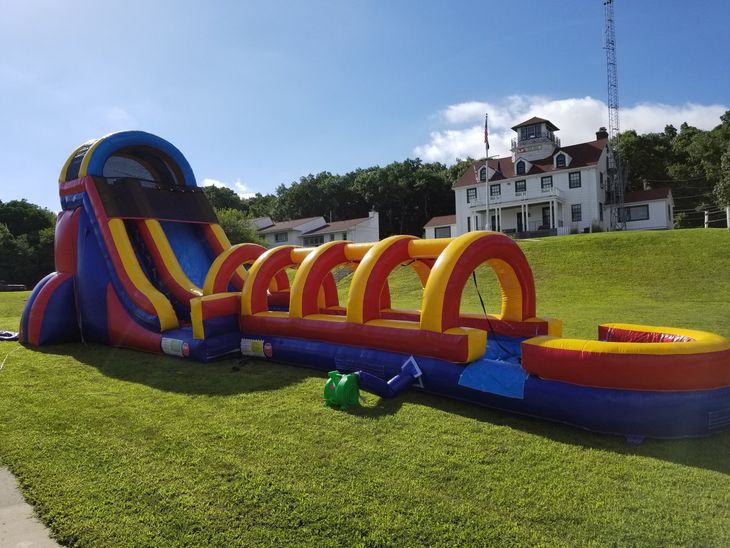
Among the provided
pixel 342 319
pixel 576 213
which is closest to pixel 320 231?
pixel 576 213

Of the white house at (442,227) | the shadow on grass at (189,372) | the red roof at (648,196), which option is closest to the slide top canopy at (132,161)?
the shadow on grass at (189,372)

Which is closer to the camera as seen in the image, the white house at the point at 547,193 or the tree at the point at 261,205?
the white house at the point at 547,193

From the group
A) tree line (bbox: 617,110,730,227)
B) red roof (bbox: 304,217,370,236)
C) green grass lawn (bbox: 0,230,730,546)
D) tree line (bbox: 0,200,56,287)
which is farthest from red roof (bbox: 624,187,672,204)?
tree line (bbox: 0,200,56,287)

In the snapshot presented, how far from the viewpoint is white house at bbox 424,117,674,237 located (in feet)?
94.9

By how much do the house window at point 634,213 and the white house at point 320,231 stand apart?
18.4m

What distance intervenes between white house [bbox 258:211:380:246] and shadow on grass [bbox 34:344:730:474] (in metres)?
31.8

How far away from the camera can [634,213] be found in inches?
1161

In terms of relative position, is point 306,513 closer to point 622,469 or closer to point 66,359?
point 622,469

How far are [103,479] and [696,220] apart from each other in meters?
47.2

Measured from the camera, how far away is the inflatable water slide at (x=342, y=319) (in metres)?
4.14

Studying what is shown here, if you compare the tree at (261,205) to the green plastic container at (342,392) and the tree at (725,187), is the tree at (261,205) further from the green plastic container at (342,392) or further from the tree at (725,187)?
the green plastic container at (342,392)

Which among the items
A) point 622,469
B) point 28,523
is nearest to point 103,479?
point 28,523

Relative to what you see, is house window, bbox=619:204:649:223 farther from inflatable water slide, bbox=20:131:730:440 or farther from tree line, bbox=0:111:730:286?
inflatable water slide, bbox=20:131:730:440

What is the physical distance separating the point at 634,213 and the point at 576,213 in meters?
3.40
